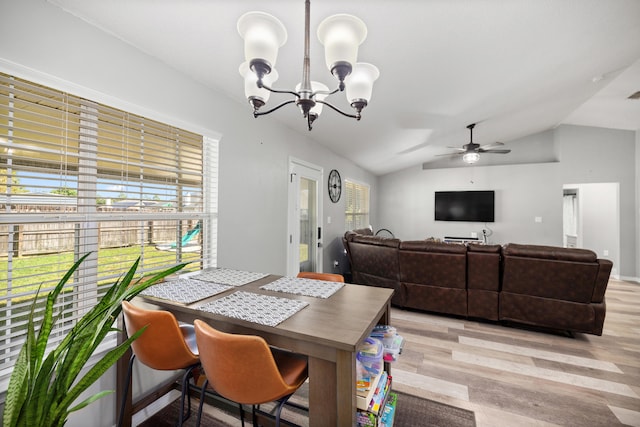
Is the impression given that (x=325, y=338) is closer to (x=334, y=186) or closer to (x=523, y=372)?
(x=523, y=372)

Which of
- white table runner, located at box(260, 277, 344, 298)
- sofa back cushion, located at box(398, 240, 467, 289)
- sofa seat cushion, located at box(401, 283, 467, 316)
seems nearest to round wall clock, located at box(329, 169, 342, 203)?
sofa back cushion, located at box(398, 240, 467, 289)

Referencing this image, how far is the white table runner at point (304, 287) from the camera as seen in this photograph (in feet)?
5.14

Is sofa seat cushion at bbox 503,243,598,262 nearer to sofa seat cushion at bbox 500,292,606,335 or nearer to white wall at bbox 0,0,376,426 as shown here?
sofa seat cushion at bbox 500,292,606,335

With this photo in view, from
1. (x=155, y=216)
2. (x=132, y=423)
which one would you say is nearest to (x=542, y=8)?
(x=155, y=216)

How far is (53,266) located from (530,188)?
25.8 ft

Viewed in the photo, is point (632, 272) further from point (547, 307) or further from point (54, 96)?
point (54, 96)

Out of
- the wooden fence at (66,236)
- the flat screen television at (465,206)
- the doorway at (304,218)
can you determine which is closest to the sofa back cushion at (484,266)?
the doorway at (304,218)

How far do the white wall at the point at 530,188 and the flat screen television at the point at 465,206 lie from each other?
0.51ft

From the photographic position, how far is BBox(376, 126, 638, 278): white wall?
5234mm

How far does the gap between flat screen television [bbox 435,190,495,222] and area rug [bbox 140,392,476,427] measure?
5620 millimetres

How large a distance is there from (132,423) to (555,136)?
27.4ft

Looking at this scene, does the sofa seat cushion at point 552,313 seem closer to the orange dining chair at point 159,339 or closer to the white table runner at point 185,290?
the white table runner at point 185,290

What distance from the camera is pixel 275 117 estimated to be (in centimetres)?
293

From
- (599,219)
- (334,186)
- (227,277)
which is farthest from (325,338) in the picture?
(599,219)
